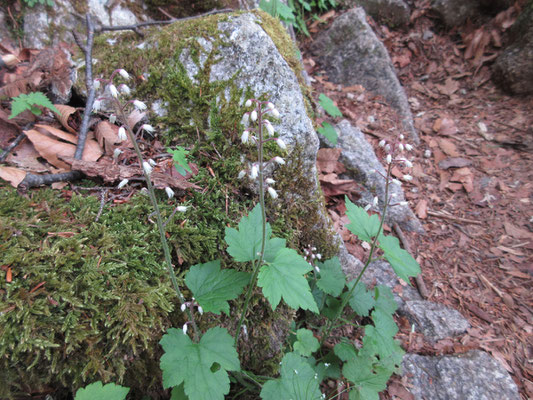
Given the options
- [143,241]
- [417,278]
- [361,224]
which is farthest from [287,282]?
[417,278]

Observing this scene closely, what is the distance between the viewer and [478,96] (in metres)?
6.11

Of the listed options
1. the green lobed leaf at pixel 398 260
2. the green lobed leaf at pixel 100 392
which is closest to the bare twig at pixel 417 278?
the green lobed leaf at pixel 398 260

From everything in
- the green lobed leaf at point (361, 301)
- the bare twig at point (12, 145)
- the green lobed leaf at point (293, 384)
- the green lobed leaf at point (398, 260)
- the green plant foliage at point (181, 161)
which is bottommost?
the green lobed leaf at point (293, 384)

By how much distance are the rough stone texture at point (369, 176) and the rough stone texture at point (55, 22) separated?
140 inches

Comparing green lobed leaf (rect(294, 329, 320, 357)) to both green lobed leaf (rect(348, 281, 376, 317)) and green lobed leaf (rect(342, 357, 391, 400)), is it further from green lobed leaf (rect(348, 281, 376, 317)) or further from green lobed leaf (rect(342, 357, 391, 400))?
green lobed leaf (rect(348, 281, 376, 317))

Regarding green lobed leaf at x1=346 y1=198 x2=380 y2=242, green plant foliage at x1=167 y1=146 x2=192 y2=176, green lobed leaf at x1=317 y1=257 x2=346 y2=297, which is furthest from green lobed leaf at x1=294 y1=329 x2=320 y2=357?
green plant foliage at x1=167 y1=146 x2=192 y2=176

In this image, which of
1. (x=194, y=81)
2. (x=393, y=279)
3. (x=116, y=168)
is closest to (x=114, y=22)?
(x=194, y=81)

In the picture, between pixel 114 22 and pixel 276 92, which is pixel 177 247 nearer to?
pixel 276 92

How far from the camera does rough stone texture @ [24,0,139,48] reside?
329 centimetres

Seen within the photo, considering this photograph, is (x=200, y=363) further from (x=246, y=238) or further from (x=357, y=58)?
(x=357, y=58)

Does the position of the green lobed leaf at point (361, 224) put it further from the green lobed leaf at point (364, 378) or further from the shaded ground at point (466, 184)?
the shaded ground at point (466, 184)

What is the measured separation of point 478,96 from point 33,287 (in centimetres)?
767

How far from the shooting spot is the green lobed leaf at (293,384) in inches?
77.8

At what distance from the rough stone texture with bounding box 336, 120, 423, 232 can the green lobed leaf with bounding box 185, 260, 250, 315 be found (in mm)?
2673
